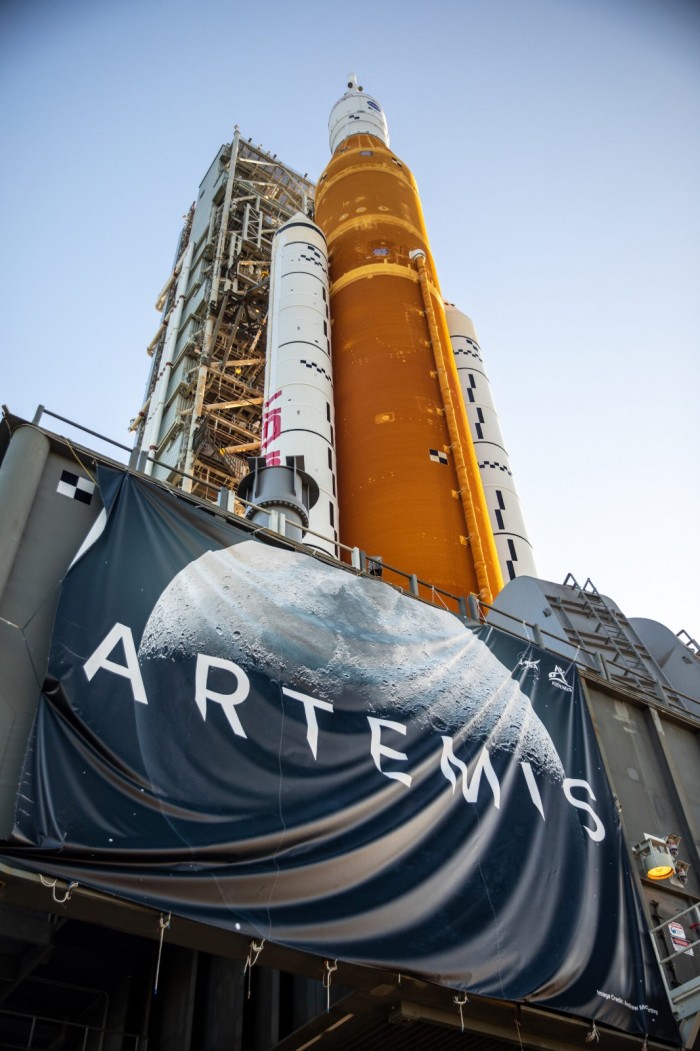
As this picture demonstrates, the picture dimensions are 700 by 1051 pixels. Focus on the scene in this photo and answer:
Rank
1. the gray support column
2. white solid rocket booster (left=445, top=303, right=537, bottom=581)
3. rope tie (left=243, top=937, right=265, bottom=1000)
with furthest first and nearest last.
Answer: white solid rocket booster (left=445, top=303, right=537, bottom=581) → the gray support column → rope tie (left=243, top=937, right=265, bottom=1000)

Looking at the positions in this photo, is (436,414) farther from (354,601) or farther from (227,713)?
(227,713)

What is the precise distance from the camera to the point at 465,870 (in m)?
7.75

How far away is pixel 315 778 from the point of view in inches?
288

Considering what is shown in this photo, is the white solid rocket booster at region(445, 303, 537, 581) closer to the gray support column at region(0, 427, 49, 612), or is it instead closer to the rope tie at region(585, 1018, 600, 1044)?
the rope tie at region(585, 1018, 600, 1044)

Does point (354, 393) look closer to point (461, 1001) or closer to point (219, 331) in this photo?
point (219, 331)

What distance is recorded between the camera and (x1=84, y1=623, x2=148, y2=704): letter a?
670 centimetres

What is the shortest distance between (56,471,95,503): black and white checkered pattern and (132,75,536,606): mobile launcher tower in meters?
2.08

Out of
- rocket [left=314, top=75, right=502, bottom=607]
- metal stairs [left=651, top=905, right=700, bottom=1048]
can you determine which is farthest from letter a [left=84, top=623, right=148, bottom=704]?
rocket [left=314, top=75, right=502, bottom=607]

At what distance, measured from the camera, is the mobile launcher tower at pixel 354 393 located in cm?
1572

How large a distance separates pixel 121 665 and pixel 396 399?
12.2 meters

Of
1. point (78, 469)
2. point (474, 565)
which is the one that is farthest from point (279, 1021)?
point (474, 565)

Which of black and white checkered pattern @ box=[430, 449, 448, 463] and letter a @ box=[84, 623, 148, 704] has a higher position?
black and white checkered pattern @ box=[430, 449, 448, 463]

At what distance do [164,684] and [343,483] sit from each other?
10.8 m

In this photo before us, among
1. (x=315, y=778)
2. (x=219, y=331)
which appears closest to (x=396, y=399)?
(x=315, y=778)
